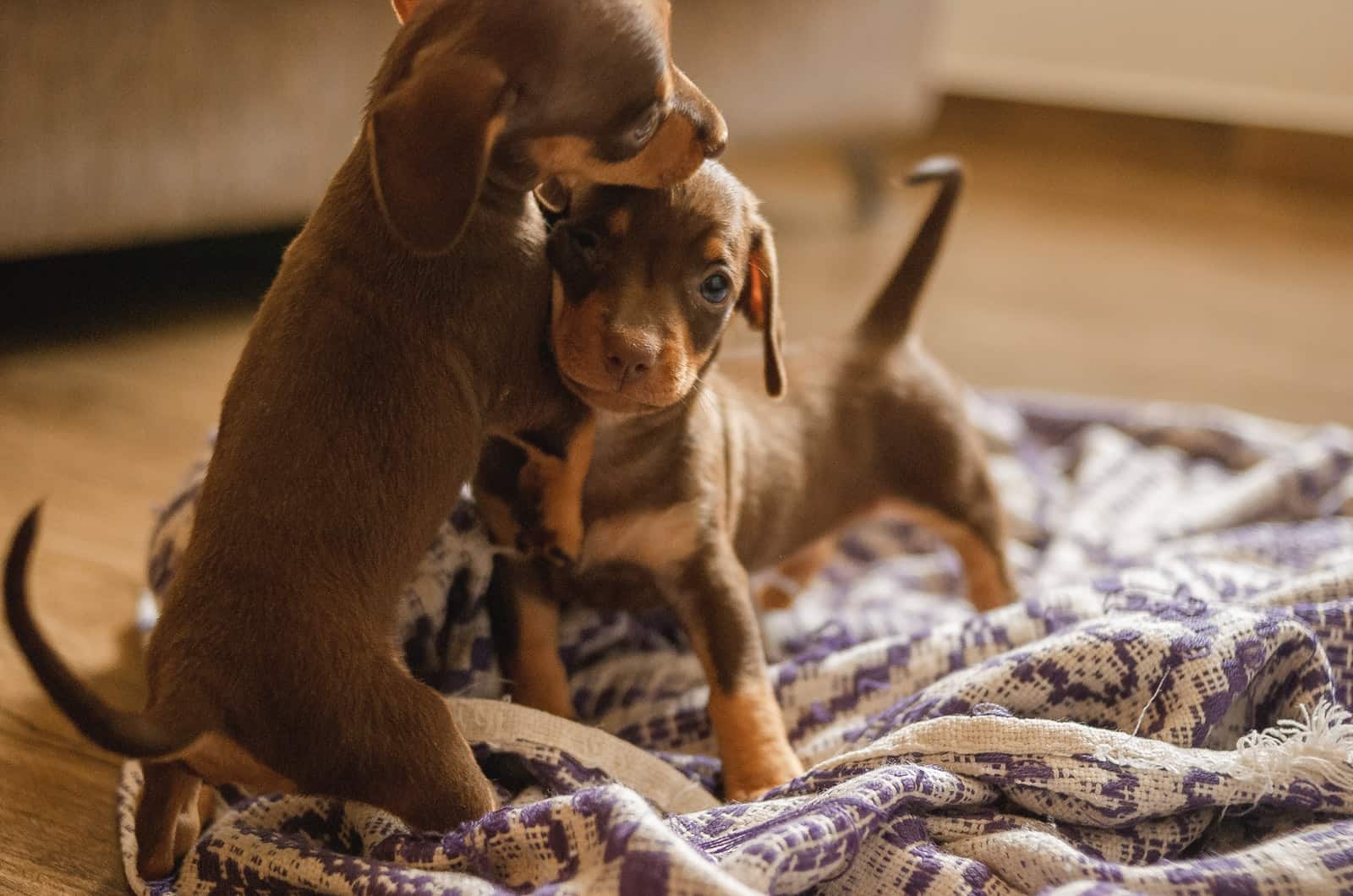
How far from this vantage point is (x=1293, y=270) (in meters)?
5.11

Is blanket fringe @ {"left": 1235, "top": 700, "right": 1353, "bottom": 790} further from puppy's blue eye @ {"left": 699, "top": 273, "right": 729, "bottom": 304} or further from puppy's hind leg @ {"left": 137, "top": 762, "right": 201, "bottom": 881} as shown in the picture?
puppy's hind leg @ {"left": 137, "top": 762, "right": 201, "bottom": 881}

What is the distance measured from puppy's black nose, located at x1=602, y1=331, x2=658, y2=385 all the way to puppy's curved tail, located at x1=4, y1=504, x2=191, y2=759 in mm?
605

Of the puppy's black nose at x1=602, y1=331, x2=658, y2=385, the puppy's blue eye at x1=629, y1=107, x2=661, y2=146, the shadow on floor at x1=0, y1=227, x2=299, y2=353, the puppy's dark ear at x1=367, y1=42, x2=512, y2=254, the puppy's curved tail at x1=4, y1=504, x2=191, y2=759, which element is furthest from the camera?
the shadow on floor at x1=0, y1=227, x2=299, y2=353

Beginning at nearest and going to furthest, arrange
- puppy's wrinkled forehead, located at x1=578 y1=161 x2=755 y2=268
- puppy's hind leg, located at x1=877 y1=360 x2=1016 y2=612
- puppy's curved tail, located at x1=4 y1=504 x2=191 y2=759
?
puppy's curved tail, located at x1=4 y1=504 x2=191 y2=759 < puppy's wrinkled forehead, located at x1=578 y1=161 x2=755 y2=268 < puppy's hind leg, located at x1=877 y1=360 x2=1016 y2=612

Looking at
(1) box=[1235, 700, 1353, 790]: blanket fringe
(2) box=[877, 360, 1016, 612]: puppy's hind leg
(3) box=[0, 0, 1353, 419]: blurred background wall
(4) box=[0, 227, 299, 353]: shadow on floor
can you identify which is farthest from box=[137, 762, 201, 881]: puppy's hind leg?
(4) box=[0, 227, 299, 353]: shadow on floor

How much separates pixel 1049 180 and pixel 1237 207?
86 centimetres

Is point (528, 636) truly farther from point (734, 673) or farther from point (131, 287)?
point (131, 287)

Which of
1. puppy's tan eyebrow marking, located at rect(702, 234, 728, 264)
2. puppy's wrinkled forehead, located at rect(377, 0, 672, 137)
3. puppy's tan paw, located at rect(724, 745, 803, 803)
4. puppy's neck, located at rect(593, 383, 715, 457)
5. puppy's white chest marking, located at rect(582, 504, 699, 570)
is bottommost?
puppy's tan paw, located at rect(724, 745, 803, 803)

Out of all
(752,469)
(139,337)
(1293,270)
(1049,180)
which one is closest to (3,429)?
(139,337)

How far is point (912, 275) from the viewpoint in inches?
90.7

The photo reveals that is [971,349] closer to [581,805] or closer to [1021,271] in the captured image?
[1021,271]

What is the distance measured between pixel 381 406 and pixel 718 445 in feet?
2.03

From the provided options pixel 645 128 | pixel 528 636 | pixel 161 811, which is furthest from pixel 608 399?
pixel 161 811

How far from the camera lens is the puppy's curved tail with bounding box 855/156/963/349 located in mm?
2273
